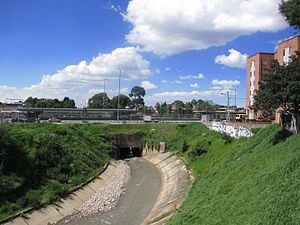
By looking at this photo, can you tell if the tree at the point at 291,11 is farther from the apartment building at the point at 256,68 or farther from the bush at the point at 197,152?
the apartment building at the point at 256,68

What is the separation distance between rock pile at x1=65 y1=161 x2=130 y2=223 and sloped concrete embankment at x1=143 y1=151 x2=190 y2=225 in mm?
4882

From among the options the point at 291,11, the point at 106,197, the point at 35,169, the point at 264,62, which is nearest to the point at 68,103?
the point at 264,62

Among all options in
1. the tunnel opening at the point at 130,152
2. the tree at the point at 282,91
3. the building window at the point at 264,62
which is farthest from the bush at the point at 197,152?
the building window at the point at 264,62

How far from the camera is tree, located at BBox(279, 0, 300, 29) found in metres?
33.0

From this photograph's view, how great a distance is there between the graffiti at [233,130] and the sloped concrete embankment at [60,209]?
64.7 ft

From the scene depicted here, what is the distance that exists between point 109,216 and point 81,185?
800 centimetres

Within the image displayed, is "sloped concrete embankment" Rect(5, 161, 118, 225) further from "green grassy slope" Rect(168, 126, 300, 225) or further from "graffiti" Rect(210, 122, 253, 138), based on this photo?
"graffiti" Rect(210, 122, 253, 138)

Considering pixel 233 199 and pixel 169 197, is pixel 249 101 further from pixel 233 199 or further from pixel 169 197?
pixel 233 199

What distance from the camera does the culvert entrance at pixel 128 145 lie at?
84.8m

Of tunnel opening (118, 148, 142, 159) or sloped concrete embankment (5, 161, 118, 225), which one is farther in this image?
tunnel opening (118, 148, 142, 159)

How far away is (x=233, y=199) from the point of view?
23.1 metres

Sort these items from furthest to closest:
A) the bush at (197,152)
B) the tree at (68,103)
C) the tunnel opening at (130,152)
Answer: the tree at (68,103) < the tunnel opening at (130,152) < the bush at (197,152)

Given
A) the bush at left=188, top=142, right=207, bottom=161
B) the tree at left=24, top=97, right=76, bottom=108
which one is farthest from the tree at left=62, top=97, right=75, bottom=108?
the bush at left=188, top=142, right=207, bottom=161

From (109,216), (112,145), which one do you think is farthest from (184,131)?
(109,216)
